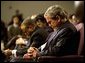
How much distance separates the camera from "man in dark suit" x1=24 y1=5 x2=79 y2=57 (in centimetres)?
276

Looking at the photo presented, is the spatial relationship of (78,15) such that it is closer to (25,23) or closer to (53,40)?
(53,40)

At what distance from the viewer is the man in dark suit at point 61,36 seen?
276 cm

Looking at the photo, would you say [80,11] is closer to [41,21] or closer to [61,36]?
[61,36]

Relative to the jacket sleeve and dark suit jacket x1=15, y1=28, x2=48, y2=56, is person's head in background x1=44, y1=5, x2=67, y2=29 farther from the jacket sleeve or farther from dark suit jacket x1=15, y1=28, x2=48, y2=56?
dark suit jacket x1=15, y1=28, x2=48, y2=56

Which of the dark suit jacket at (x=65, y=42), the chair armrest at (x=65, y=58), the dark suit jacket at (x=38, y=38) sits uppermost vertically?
the dark suit jacket at (x=38, y=38)

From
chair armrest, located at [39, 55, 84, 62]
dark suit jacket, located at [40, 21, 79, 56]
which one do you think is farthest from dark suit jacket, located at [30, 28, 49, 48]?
chair armrest, located at [39, 55, 84, 62]

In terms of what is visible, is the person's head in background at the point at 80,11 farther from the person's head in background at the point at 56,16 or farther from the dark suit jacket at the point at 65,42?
the person's head in background at the point at 56,16

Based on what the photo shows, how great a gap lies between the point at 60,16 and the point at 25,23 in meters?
0.95

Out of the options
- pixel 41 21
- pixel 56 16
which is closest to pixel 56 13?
pixel 56 16

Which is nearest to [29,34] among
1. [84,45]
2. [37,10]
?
[84,45]

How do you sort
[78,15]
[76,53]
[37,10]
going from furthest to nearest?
1. [37,10]
2. [76,53]
3. [78,15]

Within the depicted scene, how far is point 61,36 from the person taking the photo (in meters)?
2.83

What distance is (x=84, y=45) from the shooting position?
248cm

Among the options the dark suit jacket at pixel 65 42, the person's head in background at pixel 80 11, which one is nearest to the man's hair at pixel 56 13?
the dark suit jacket at pixel 65 42
